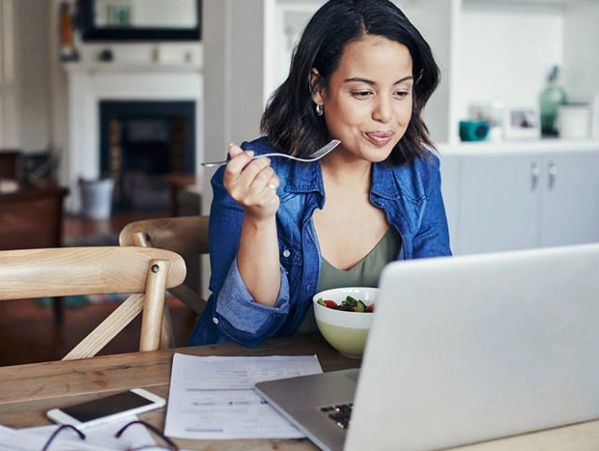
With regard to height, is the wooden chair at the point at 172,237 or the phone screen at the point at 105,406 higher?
the wooden chair at the point at 172,237

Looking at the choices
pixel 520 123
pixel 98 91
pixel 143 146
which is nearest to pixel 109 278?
pixel 520 123

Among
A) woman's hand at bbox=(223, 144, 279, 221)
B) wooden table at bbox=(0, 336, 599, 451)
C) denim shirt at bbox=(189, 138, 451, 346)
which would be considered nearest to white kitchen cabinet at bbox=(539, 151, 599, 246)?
denim shirt at bbox=(189, 138, 451, 346)

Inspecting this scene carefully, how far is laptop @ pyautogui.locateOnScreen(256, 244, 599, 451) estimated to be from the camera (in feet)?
2.79

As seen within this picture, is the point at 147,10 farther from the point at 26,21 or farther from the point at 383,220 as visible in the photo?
the point at 383,220

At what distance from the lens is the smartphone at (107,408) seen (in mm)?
1049

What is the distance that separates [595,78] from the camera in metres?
3.58

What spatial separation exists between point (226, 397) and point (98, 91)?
6.42 m

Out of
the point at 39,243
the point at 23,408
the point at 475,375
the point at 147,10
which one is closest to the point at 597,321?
the point at 475,375

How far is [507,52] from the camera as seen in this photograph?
3629mm

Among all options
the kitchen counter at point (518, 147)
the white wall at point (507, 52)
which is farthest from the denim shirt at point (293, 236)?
the white wall at point (507, 52)

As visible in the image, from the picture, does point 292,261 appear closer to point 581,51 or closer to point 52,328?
point 581,51

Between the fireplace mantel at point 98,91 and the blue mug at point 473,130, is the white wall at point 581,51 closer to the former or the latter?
the blue mug at point 473,130

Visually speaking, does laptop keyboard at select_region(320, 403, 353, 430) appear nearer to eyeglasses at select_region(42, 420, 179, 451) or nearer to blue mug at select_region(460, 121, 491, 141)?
eyeglasses at select_region(42, 420, 179, 451)

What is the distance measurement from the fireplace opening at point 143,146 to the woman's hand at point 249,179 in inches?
244
